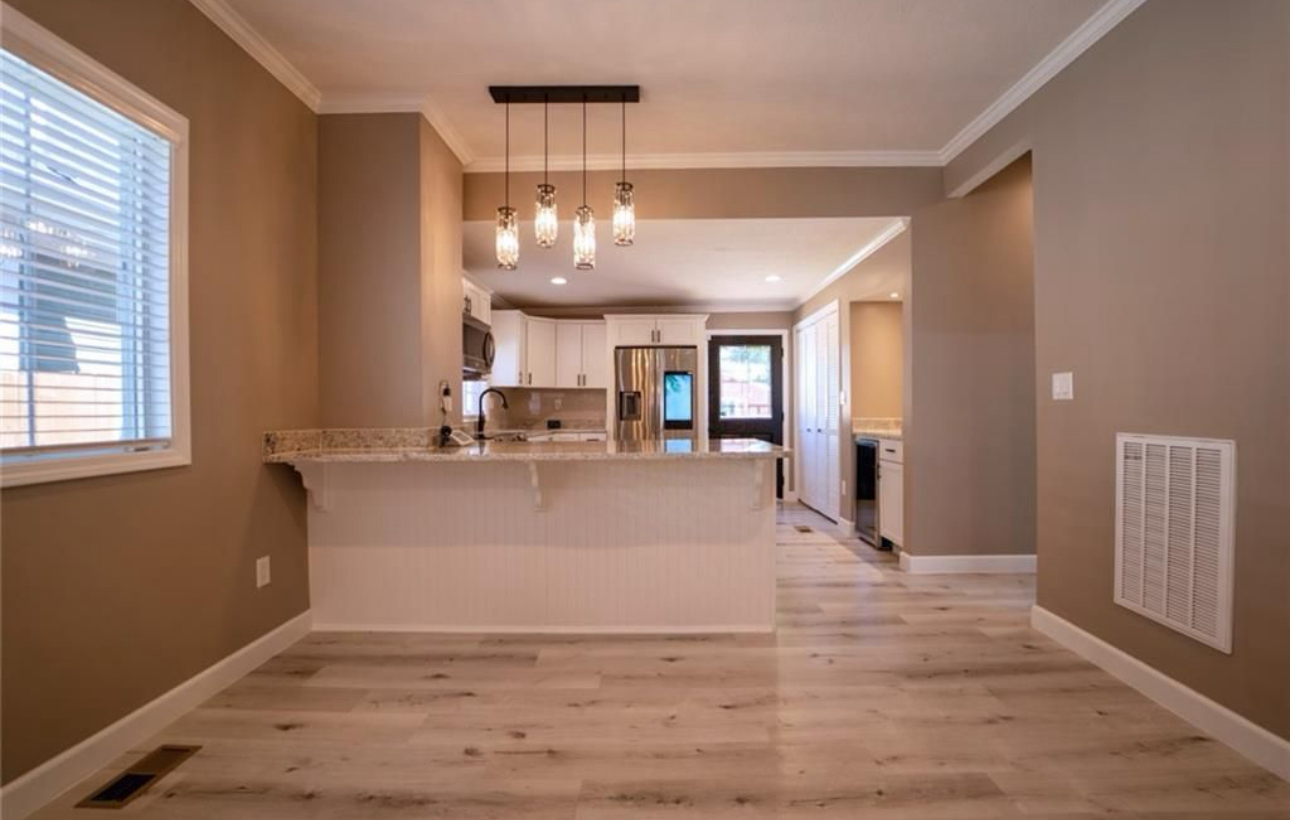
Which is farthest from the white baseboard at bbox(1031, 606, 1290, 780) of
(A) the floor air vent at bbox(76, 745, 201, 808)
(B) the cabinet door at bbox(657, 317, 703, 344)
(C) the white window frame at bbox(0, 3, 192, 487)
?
(B) the cabinet door at bbox(657, 317, 703, 344)

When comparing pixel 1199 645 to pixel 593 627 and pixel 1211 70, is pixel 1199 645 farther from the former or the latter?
pixel 593 627

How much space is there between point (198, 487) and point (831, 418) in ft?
14.9

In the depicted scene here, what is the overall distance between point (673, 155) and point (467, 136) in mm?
1138

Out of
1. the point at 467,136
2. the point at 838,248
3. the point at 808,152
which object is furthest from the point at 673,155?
the point at 838,248

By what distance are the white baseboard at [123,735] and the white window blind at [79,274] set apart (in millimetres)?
827

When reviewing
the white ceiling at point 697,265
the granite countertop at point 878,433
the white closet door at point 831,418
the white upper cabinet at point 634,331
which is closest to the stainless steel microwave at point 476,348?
the white ceiling at point 697,265

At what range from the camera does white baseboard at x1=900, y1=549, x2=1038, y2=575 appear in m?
3.48

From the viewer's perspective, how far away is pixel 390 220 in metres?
2.67

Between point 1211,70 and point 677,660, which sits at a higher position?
point 1211,70

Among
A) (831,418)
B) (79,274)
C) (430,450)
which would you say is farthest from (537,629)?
(831,418)

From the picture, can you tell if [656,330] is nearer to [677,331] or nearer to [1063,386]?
[677,331]

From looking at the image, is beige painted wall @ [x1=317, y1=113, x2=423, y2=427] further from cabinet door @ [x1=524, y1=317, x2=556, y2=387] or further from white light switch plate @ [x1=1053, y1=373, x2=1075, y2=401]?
cabinet door @ [x1=524, y1=317, x2=556, y2=387]

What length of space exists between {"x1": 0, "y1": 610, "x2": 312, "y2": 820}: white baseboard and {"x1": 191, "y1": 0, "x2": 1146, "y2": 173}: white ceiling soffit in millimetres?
2350

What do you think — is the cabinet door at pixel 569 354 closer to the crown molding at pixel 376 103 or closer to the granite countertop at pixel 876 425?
the granite countertop at pixel 876 425
